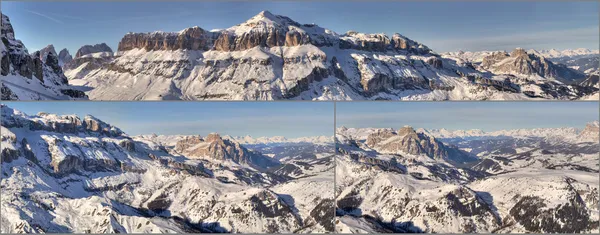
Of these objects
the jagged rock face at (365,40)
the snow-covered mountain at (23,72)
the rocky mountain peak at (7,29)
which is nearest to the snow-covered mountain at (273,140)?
the snow-covered mountain at (23,72)

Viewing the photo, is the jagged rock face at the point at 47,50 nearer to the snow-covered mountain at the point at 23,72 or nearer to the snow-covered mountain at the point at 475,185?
the snow-covered mountain at the point at 23,72

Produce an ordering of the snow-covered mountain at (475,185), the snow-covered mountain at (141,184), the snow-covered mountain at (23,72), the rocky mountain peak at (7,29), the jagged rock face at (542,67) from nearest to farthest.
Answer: the snow-covered mountain at (475,185), the snow-covered mountain at (141,184), the snow-covered mountain at (23,72), the rocky mountain peak at (7,29), the jagged rock face at (542,67)

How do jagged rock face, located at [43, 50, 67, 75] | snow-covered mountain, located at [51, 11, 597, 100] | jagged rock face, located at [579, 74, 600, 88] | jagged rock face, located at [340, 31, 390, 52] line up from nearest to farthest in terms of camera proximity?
jagged rock face, located at [579, 74, 600, 88]
jagged rock face, located at [43, 50, 67, 75]
jagged rock face, located at [340, 31, 390, 52]
snow-covered mountain, located at [51, 11, 597, 100]

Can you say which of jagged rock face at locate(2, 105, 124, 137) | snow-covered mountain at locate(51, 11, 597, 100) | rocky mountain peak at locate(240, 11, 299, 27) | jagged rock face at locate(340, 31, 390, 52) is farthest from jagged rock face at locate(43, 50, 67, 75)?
snow-covered mountain at locate(51, 11, 597, 100)

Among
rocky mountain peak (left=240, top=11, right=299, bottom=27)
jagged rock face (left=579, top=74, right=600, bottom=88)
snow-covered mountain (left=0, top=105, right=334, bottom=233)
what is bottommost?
snow-covered mountain (left=0, top=105, right=334, bottom=233)

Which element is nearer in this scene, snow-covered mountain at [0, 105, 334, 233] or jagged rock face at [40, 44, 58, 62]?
snow-covered mountain at [0, 105, 334, 233]

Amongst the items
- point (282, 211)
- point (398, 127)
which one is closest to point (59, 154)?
point (282, 211)

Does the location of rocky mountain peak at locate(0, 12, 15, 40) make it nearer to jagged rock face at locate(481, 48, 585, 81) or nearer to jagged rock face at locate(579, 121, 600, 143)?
jagged rock face at locate(579, 121, 600, 143)

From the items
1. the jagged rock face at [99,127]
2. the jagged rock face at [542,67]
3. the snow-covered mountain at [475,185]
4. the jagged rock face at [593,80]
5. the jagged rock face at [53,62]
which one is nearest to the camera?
the snow-covered mountain at [475,185]

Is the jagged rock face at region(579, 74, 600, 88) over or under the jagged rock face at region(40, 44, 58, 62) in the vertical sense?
under
